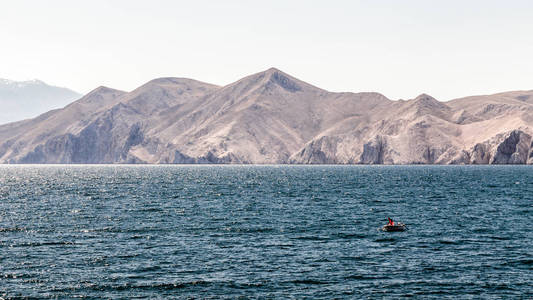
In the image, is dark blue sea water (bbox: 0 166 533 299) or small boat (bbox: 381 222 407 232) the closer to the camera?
dark blue sea water (bbox: 0 166 533 299)

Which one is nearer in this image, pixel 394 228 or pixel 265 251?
pixel 265 251

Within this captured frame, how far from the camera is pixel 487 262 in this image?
161 feet

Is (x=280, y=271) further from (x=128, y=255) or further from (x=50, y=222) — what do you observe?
(x=50, y=222)

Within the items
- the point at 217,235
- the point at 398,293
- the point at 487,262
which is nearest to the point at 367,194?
the point at 217,235

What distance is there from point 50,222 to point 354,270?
47.4m

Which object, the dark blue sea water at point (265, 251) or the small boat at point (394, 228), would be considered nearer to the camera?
the dark blue sea water at point (265, 251)

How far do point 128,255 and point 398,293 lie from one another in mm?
26358

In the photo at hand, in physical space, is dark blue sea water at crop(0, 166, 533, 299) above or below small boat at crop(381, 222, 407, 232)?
below

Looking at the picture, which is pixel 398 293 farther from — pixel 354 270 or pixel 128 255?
pixel 128 255

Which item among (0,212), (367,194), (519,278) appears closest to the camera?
(519,278)

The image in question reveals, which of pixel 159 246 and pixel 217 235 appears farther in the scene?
pixel 217 235

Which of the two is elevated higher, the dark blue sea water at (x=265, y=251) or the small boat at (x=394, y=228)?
the small boat at (x=394, y=228)

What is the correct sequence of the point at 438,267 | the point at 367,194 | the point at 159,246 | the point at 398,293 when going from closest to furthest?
the point at 398,293 < the point at 438,267 < the point at 159,246 < the point at 367,194

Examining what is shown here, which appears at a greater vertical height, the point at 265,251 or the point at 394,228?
the point at 394,228
